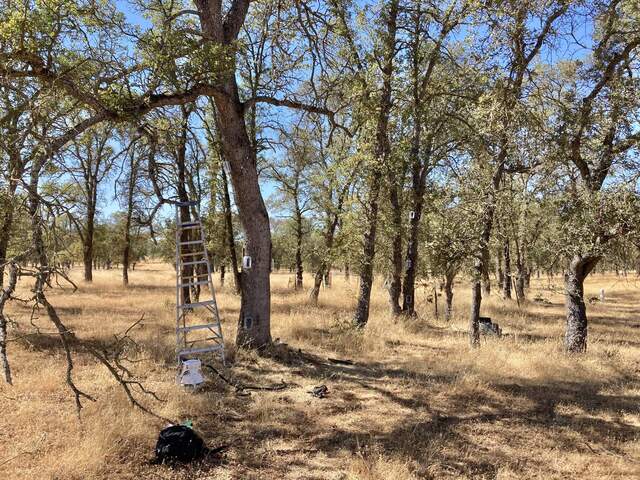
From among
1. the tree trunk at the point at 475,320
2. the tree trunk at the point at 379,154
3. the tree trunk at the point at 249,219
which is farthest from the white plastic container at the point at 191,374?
the tree trunk at the point at 475,320

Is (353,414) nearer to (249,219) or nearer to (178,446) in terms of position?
(178,446)

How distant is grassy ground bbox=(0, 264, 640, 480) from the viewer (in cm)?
456

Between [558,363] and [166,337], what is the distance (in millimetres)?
8656

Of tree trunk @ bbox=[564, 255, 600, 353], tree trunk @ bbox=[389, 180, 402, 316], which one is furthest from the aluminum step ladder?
tree trunk @ bbox=[564, 255, 600, 353]

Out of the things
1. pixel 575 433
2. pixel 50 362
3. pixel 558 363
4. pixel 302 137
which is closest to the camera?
pixel 575 433

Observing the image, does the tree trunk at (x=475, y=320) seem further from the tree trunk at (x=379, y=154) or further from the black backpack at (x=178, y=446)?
the black backpack at (x=178, y=446)

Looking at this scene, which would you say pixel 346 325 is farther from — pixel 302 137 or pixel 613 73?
pixel 613 73

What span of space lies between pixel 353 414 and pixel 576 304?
22.6ft

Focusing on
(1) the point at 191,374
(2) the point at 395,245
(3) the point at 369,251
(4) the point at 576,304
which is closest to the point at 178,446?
(1) the point at 191,374

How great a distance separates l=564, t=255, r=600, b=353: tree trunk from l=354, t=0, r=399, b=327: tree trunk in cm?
468

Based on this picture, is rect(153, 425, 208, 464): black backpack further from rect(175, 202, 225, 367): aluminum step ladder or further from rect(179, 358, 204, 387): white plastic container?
rect(175, 202, 225, 367): aluminum step ladder

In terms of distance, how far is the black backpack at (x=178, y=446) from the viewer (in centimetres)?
454

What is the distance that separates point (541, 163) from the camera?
901 cm

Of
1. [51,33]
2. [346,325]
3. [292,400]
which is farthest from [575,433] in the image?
[51,33]
